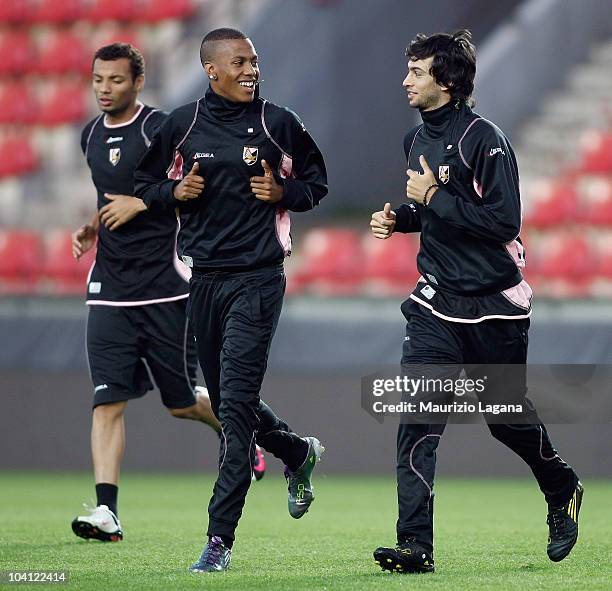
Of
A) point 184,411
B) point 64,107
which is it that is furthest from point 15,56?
point 184,411

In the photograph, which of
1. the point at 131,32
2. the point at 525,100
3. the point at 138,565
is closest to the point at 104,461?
the point at 138,565

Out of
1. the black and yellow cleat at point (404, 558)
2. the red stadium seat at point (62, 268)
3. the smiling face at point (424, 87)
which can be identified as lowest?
the black and yellow cleat at point (404, 558)

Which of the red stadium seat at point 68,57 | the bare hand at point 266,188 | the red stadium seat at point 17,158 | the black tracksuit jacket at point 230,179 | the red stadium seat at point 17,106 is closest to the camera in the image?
the bare hand at point 266,188

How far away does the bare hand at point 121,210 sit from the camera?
272 inches

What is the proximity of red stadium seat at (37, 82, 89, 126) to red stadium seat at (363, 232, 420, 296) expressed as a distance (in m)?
5.68

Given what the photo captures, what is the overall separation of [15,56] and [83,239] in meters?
12.6

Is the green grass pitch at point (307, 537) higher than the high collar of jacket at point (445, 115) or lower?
lower

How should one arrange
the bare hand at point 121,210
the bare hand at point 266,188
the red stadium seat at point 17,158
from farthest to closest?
the red stadium seat at point 17,158, the bare hand at point 121,210, the bare hand at point 266,188

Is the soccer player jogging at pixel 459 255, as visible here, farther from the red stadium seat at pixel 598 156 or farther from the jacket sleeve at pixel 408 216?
the red stadium seat at pixel 598 156

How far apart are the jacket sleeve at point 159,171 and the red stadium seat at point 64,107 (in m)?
11.8

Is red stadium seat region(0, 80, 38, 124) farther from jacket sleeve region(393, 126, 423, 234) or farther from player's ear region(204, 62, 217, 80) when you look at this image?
jacket sleeve region(393, 126, 423, 234)

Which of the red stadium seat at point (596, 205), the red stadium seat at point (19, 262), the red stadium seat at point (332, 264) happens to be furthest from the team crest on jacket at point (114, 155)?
the red stadium seat at point (596, 205)

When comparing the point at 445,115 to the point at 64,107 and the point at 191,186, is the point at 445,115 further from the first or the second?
the point at 64,107

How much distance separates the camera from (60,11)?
19344 millimetres
